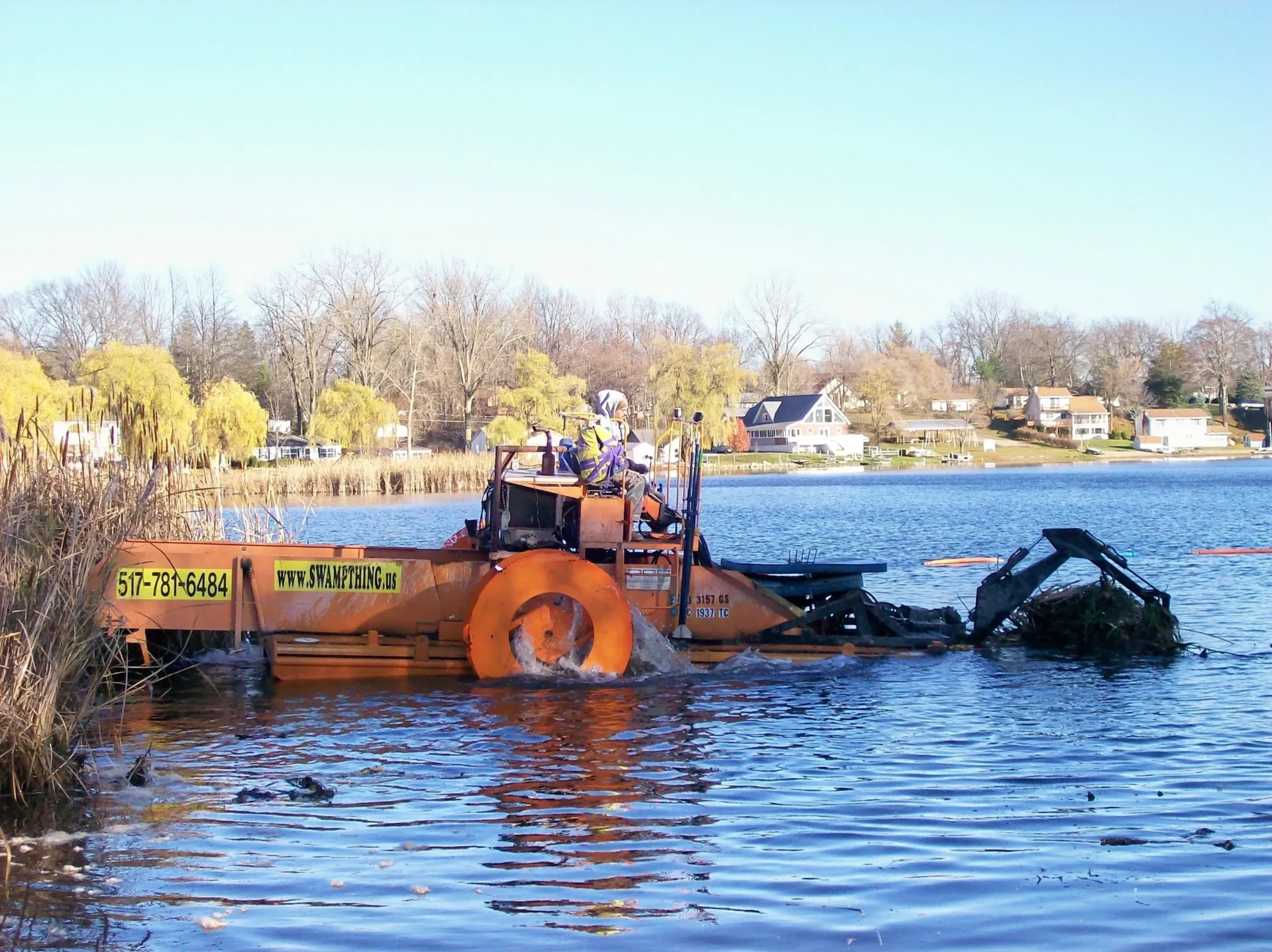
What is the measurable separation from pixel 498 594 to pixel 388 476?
133ft

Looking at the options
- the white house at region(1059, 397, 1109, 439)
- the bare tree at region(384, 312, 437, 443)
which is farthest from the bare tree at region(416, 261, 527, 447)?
the white house at region(1059, 397, 1109, 439)

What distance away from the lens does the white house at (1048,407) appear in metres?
116

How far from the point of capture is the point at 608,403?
12.3 m

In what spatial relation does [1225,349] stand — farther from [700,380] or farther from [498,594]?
[498,594]

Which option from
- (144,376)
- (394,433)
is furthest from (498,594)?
(394,433)

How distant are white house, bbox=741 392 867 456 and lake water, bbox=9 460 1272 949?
3510 inches

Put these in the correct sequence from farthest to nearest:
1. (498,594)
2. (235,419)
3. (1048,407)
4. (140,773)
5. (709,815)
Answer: (1048,407) < (235,419) < (498,594) < (140,773) < (709,815)

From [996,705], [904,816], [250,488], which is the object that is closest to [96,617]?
[904,816]

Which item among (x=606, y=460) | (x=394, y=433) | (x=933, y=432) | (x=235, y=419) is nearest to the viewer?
(x=606, y=460)

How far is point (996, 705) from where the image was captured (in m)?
11.2

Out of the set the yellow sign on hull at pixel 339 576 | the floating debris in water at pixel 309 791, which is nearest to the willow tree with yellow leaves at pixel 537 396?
the yellow sign on hull at pixel 339 576

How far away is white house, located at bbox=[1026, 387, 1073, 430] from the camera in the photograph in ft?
382

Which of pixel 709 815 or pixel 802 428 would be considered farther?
pixel 802 428

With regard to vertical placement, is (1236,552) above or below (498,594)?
below
